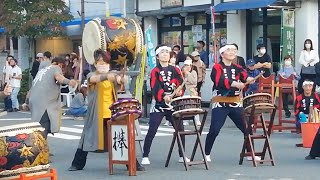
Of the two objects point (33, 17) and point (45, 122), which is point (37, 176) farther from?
point (33, 17)

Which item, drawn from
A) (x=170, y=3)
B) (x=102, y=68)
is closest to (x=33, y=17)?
(x=170, y=3)

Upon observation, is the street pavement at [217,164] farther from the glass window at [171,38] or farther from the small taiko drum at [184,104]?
the glass window at [171,38]

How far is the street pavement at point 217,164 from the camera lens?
38.0ft

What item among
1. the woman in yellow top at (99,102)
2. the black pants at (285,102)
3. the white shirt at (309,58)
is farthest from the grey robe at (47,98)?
the white shirt at (309,58)

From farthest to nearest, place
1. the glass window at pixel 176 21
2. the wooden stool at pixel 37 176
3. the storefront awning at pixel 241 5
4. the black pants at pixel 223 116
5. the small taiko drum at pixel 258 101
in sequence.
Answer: the glass window at pixel 176 21 < the storefront awning at pixel 241 5 < the small taiko drum at pixel 258 101 < the black pants at pixel 223 116 < the wooden stool at pixel 37 176

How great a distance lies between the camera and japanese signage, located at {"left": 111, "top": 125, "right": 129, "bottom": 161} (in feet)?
38.4

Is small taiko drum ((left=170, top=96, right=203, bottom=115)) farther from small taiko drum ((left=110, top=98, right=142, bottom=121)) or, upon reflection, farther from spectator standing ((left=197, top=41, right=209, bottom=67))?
spectator standing ((left=197, top=41, right=209, bottom=67))

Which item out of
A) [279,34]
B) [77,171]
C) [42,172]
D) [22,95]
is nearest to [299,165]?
[77,171]

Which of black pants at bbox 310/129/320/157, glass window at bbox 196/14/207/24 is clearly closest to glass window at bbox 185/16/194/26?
glass window at bbox 196/14/207/24

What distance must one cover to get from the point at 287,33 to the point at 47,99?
11464 millimetres

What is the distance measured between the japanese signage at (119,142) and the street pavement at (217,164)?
300 mm

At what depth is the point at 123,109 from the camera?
37.8ft

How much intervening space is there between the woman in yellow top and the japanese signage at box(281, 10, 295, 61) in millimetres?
11874

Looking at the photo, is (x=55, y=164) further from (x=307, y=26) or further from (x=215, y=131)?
(x=307, y=26)
